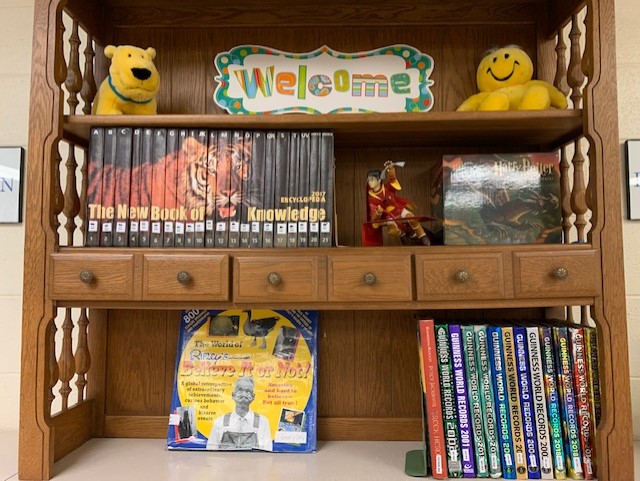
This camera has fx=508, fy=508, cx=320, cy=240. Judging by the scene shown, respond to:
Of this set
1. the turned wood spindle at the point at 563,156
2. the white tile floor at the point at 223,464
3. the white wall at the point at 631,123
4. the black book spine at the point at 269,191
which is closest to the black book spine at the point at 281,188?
the black book spine at the point at 269,191

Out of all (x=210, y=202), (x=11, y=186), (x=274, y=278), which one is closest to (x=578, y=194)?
(x=274, y=278)

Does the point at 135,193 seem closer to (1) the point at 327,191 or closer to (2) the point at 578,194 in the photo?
(1) the point at 327,191

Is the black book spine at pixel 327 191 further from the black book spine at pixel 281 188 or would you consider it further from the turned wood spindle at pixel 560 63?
the turned wood spindle at pixel 560 63

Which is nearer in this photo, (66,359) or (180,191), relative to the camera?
(180,191)

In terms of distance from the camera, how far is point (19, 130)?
1.61 meters

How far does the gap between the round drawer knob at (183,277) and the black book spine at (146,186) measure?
12 centimetres

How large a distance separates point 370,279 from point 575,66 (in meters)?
0.80

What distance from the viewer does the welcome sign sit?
4.85 feet

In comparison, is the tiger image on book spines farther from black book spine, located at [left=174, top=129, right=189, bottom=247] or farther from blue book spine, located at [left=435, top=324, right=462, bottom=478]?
blue book spine, located at [left=435, top=324, right=462, bottom=478]

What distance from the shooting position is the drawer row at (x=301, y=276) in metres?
1.16

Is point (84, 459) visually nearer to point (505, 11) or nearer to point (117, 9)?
point (117, 9)

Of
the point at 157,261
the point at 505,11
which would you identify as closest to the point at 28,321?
the point at 157,261

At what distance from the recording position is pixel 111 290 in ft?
3.85

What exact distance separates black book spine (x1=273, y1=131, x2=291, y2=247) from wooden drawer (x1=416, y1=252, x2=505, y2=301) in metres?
0.33
